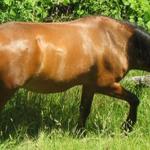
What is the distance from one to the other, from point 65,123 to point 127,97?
82 centimetres

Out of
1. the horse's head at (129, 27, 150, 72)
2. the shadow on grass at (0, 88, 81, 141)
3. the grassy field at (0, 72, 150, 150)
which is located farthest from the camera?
the horse's head at (129, 27, 150, 72)

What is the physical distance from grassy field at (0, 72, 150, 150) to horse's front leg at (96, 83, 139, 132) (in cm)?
10

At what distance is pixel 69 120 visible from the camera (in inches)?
282

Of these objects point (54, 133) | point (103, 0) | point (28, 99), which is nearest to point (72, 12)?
point (103, 0)

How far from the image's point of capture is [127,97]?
7082 millimetres

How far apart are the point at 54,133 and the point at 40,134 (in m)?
0.18

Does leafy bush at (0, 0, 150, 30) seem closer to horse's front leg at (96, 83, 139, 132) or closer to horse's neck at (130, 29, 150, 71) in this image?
horse's neck at (130, 29, 150, 71)

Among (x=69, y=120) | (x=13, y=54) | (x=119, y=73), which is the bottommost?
(x=69, y=120)

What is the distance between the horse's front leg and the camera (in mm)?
6922

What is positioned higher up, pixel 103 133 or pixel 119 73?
pixel 119 73

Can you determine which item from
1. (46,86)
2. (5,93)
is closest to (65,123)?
(46,86)

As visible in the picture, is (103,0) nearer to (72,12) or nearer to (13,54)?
(72,12)

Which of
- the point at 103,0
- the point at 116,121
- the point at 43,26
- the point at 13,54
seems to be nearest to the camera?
the point at 13,54

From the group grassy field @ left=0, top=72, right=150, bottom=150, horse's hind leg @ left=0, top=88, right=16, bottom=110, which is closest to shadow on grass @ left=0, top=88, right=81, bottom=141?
grassy field @ left=0, top=72, right=150, bottom=150
